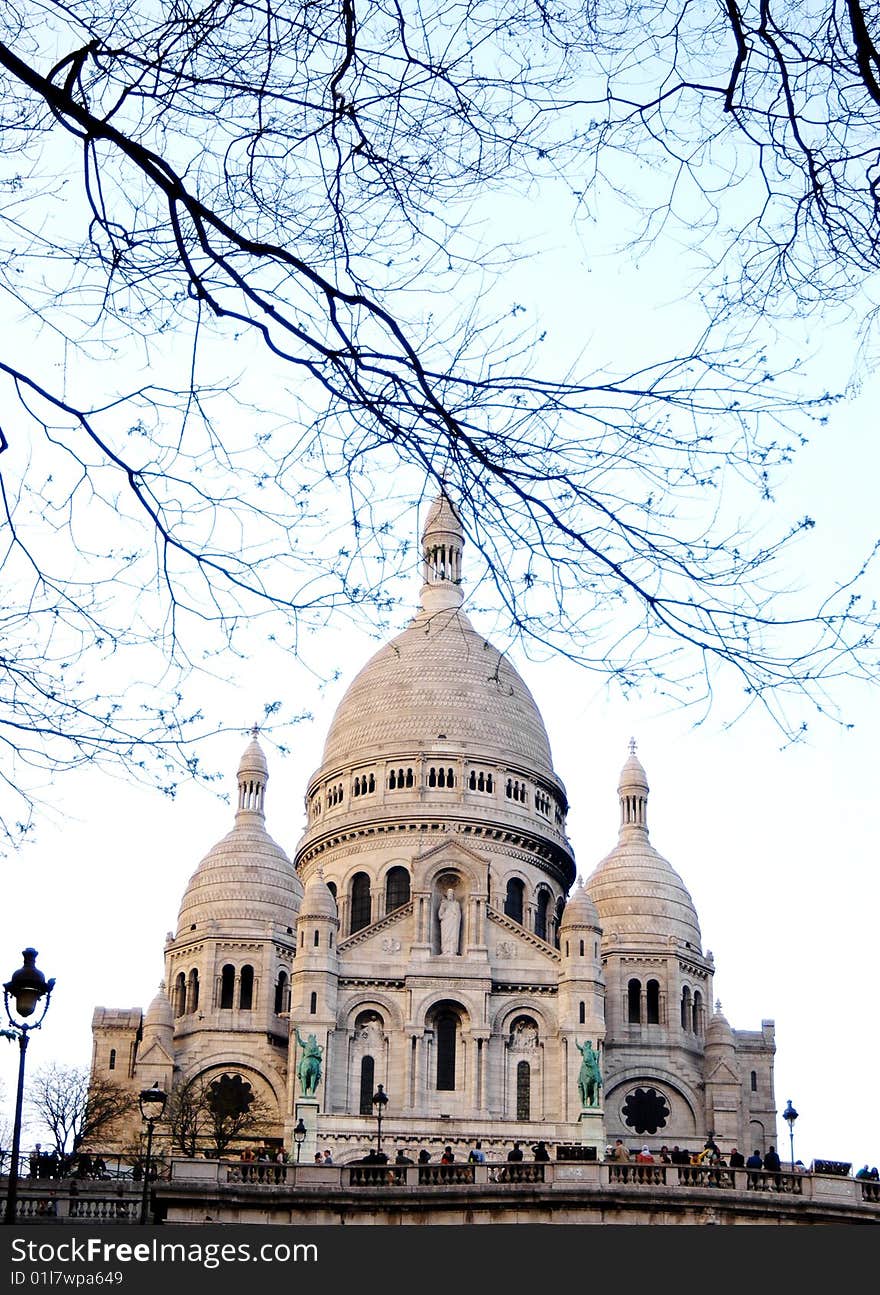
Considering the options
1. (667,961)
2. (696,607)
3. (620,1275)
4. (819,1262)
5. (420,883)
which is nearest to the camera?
(696,607)

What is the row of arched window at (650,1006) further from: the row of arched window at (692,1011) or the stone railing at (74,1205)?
the stone railing at (74,1205)

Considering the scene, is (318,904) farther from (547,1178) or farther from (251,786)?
(547,1178)

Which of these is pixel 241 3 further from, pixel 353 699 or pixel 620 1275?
pixel 353 699

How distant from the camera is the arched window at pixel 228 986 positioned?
8262cm

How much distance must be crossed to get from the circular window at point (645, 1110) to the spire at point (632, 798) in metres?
14.3

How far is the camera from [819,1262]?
86.2 feet

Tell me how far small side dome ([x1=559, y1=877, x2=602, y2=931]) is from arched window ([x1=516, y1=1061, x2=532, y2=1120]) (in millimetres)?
5506

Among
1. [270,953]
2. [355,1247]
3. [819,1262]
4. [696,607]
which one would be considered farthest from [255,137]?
[270,953]

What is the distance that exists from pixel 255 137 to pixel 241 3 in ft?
2.75

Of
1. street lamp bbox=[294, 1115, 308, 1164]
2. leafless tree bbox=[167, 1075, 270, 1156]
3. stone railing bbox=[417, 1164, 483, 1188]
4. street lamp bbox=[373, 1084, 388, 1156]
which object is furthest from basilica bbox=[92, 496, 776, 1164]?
stone railing bbox=[417, 1164, 483, 1188]

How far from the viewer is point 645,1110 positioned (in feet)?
264

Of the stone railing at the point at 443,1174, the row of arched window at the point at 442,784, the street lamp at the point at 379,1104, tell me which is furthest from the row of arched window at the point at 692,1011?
the stone railing at the point at 443,1174

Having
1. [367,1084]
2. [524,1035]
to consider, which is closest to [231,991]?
[367,1084]

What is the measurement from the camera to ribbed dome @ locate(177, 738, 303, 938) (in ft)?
279
